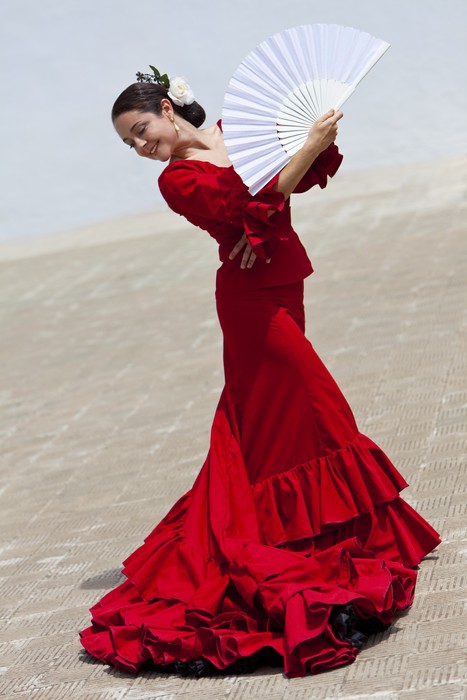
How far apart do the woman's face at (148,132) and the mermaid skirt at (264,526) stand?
455 mm

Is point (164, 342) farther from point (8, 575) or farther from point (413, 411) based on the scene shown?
point (8, 575)

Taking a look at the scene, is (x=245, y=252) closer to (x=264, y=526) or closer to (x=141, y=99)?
(x=141, y=99)

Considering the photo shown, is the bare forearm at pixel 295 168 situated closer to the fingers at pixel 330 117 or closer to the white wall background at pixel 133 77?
the fingers at pixel 330 117

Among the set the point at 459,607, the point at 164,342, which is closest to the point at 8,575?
the point at 459,607

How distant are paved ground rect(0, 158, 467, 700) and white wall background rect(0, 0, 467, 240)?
3.90 metres

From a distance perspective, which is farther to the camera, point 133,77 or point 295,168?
point 133,77

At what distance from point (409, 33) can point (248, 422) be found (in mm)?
14956

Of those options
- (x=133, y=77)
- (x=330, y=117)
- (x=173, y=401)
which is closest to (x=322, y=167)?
(x=330, y=117)

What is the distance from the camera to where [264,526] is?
132 inches

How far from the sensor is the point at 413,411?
5336 millimetres

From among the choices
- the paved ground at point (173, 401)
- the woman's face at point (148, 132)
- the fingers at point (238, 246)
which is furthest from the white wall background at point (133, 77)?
the fingers at point (238, 246)

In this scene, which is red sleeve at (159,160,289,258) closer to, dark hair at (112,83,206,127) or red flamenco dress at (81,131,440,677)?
red flamenco dress at (81,131,440,677)

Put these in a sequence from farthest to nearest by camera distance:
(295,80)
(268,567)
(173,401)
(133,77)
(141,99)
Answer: (133,77), (173,401), (141,99), (295,80), (268,567)

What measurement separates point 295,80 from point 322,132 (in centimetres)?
20
